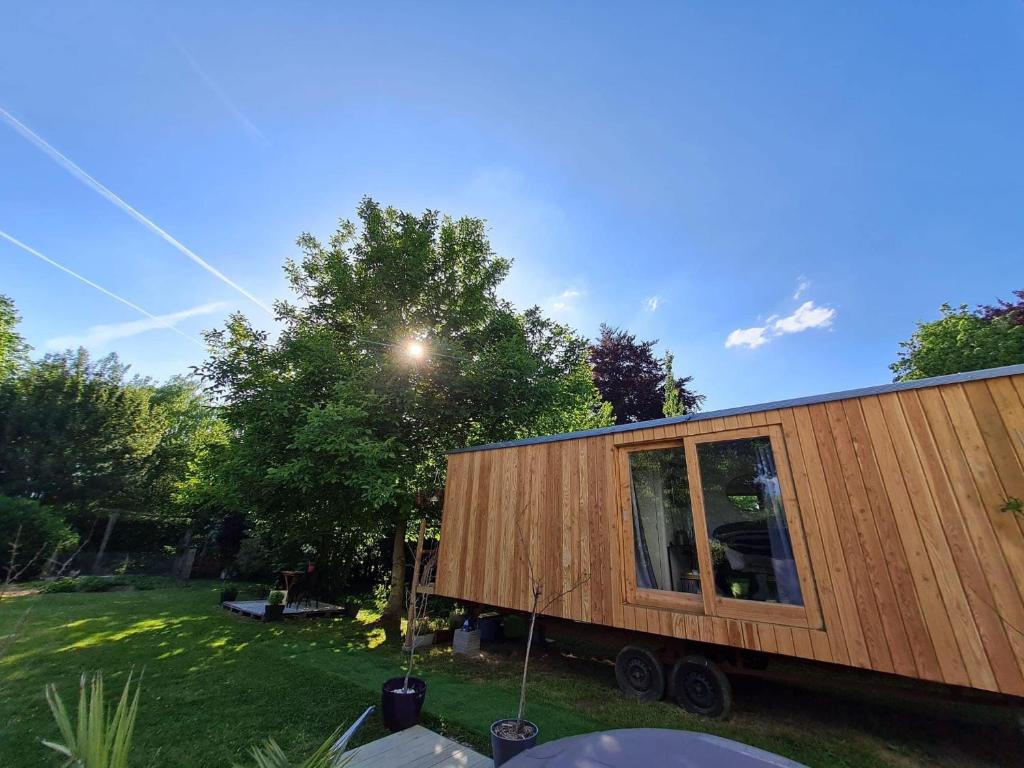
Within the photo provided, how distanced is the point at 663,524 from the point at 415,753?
11.4ft

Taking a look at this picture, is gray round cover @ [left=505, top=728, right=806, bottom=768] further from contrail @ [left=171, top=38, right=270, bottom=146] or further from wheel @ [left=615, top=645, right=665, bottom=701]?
contrail @ [left=171, top=38, right=270, bottom=146]

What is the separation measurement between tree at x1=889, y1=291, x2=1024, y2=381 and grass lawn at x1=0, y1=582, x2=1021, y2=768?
36.8 ft

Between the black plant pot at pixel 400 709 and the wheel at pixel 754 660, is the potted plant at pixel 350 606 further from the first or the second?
the wheel at pixel 754 660

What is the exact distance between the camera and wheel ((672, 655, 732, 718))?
172 inches

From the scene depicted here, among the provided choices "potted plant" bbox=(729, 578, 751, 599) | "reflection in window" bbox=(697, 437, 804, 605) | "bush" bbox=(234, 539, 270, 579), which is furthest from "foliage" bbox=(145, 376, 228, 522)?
"potted plant" bbox=(729, 578, 751, 599)

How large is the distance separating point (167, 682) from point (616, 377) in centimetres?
1508

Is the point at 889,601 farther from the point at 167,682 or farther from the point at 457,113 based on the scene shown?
the point at 457,113

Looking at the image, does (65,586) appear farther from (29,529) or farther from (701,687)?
(701,687)

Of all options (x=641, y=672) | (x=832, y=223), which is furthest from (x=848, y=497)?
(x=832, y=223)

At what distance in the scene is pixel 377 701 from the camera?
180 inches

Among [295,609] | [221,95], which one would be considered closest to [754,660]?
[295,609]

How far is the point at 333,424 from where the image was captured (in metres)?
7.36

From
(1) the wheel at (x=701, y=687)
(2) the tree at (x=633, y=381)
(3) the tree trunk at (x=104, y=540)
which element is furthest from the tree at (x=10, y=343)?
(1) the wheel at (x=701, y=687)

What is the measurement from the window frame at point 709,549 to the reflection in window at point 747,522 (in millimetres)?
66
